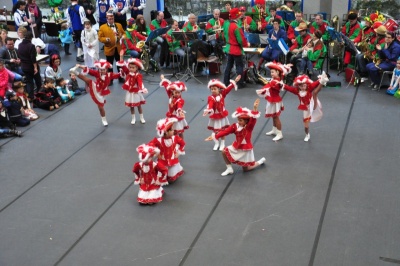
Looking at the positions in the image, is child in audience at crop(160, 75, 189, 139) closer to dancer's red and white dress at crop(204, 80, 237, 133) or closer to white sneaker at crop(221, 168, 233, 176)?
dancer's red and white dress at crop(204, 80, 237, 133)

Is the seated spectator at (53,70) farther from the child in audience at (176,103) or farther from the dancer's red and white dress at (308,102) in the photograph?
the dancer's red and white dress at (308,102)

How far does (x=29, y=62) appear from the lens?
40.8 feet

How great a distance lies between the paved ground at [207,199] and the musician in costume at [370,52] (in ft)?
6.71

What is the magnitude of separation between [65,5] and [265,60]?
36.0 feet

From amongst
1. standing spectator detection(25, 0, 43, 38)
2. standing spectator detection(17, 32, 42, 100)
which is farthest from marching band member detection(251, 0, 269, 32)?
standing spectator detection(25, 0, 43, 38)

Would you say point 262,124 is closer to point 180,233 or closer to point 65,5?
point 180,233

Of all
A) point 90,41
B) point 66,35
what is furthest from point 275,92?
point 66,35

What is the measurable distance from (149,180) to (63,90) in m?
5.62

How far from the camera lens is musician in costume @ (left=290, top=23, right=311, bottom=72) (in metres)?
13.5

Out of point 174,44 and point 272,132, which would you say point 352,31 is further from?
point 272,132

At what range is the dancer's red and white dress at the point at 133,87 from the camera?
10727 mm

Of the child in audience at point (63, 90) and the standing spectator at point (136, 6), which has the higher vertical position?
the standing spectator at point (136, 6)

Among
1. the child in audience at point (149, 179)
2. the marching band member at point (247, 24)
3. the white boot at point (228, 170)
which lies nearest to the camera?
the child in audience at point (149, 179)

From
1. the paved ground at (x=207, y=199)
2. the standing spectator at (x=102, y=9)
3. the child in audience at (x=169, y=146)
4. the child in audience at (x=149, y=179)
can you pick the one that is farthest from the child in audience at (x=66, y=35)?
the child in audience at (x=149, y=179)
